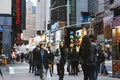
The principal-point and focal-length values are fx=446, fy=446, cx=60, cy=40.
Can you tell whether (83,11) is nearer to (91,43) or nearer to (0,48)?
(0,48)

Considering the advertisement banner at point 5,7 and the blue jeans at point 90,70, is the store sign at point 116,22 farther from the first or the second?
the advertisement banner at point 5,7

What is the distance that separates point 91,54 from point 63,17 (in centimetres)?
11621

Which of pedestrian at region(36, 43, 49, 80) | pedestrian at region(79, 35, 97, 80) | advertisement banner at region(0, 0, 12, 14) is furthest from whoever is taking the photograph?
advertisement banner at region(0, 0, 12, 14)

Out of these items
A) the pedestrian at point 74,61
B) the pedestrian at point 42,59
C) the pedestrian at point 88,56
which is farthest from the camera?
the pedestrian at point 74,61

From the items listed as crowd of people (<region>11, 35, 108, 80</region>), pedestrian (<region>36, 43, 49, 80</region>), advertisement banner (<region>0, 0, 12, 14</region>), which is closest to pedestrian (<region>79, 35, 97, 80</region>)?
crowd of people (<region>11, 35, 108, 80</region>)

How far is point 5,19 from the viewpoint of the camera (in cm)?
5000

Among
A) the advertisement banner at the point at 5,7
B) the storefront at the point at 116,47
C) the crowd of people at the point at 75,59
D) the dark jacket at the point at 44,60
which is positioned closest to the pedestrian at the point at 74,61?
the crowd of people at the point at 75,59

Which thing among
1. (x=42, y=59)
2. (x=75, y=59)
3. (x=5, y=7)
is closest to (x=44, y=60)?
(x=42, y=59)

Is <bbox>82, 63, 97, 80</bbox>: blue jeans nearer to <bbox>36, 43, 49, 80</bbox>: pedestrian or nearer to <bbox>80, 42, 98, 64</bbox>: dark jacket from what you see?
<bbox>80, 42, 98, 64</bbox>: dark jacket

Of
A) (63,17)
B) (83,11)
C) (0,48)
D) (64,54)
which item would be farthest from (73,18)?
(64,54)

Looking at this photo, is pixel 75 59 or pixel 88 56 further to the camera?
pixel 75 59

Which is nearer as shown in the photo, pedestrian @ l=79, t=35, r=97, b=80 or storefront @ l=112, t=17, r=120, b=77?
pedestrian @ l=79, t=35, r=97, b=80

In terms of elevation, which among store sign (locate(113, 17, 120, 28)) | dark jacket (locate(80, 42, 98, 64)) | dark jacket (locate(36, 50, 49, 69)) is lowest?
dark jacket (locate(36, 50, 49, 69))

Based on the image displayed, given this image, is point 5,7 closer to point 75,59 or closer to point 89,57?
point 75,59
